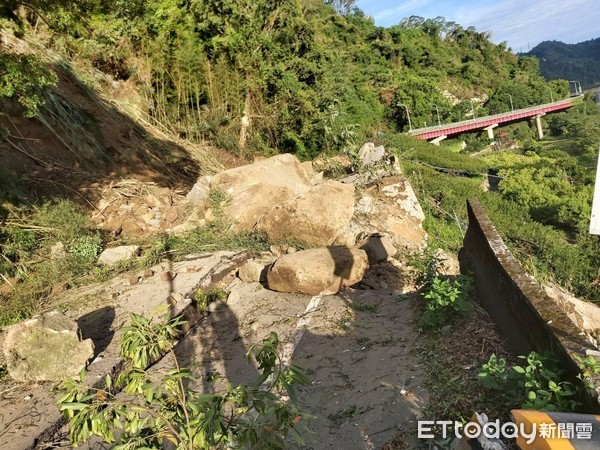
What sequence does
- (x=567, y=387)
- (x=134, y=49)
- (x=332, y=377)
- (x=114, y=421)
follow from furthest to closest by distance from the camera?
1. (x=134, y=49)
2. (x=332, y=377)
3. (x=567, y=387)
4. (x=114, y=421)

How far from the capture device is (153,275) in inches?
231

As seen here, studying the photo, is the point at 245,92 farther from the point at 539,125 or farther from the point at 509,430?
the point at 539,125

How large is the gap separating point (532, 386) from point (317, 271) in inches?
127

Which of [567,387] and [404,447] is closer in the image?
[567,387]

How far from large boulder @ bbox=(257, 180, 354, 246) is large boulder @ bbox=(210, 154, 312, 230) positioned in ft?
1.38

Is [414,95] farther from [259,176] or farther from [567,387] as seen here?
[567,387]

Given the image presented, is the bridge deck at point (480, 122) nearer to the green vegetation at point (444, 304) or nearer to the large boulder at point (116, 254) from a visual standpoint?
the large boulder at point (116, 254)

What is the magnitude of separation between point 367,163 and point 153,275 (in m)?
6.98

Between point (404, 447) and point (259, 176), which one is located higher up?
point (259, 176)

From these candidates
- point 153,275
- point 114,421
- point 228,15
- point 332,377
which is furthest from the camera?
point 228,15

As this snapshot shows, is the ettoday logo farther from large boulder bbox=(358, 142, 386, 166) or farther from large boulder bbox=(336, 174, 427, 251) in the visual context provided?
large boulder bbox=(358, 142, 386, 166)

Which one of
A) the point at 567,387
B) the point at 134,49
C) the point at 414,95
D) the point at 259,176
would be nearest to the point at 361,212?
the point at 259,176

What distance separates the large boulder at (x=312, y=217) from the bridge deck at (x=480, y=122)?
28.1m

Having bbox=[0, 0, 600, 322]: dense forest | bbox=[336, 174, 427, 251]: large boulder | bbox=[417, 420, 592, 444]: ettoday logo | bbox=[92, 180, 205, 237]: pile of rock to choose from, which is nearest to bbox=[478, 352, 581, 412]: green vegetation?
bbox=[417, 420, 592, 444]: ettoday logo
